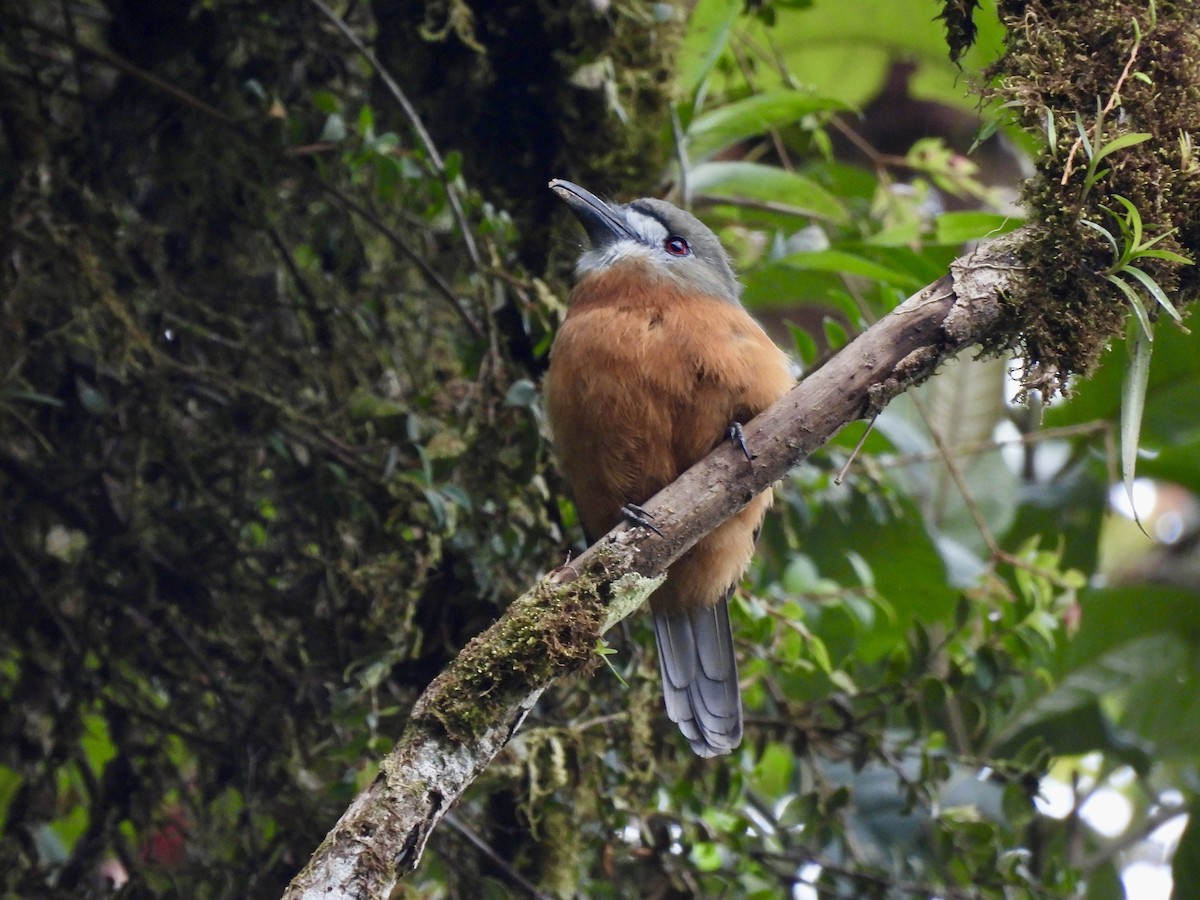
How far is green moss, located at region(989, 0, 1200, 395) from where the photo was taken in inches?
75.8

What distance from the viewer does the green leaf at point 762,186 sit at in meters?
3.17

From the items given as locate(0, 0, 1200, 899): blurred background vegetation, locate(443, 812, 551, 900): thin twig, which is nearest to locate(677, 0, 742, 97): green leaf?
locate(0, 0, 1200, 899): blurred background vegetation

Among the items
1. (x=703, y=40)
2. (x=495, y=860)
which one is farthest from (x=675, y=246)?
(x=495, y=860)

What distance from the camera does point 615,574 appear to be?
189 cm

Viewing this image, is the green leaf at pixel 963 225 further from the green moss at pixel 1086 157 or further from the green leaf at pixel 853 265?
the green moss at pixel 1086 157

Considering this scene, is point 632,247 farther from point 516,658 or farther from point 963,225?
point 516,658

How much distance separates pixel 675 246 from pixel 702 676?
3.54 ft

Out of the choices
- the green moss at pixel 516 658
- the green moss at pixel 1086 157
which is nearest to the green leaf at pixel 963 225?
the green moss at pixel 1086 157

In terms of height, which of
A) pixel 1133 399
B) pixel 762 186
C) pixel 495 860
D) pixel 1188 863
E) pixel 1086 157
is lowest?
pixel 1188 863

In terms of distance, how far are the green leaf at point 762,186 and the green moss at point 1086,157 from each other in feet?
3.66

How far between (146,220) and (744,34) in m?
1.77

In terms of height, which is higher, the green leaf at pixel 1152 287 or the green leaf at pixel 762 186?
the green leaf at pixel 1152 287

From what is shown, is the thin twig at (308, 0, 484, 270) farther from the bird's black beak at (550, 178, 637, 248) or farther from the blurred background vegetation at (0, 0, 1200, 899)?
the bird's black beak at (550, 178, 637, 248)

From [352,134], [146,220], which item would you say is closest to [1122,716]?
[352,134]
